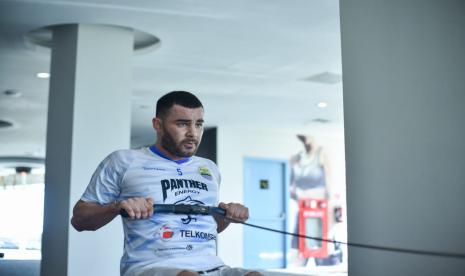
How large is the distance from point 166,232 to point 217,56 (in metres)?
4.08

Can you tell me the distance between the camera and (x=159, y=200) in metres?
2.34

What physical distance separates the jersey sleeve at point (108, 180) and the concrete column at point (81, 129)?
2.59 m

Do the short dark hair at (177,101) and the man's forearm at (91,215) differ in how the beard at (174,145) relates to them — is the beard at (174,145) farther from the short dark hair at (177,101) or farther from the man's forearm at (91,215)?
the man's forearm at (91,215)

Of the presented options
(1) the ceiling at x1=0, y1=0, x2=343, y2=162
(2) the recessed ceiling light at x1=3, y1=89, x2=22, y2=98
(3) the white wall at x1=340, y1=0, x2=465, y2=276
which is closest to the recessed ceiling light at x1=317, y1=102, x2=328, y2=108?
(1) the ceiling at x1=0, y1=0, x2=343, y2=162

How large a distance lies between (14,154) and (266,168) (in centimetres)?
674

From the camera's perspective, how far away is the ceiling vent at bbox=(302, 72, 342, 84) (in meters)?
6.94

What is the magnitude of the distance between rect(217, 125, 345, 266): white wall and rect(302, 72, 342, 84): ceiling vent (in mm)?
3364

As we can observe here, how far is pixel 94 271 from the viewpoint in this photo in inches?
189

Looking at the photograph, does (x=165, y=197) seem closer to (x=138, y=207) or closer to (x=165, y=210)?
(x=165, y=210)

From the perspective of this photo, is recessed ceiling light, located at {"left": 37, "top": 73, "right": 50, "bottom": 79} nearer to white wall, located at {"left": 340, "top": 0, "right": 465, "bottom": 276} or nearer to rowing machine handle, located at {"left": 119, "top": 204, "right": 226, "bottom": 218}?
white wall, located at {"left": 340, "top": 0, "right": 465, "bottom": 276}

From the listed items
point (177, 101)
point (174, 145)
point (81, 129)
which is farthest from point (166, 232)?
point (81, 129)

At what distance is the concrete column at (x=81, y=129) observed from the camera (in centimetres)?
483

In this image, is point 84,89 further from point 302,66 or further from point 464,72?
point 464,72

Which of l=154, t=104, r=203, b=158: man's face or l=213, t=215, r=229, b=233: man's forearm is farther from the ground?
l=154, t=104, r=203, b=158: man's face
